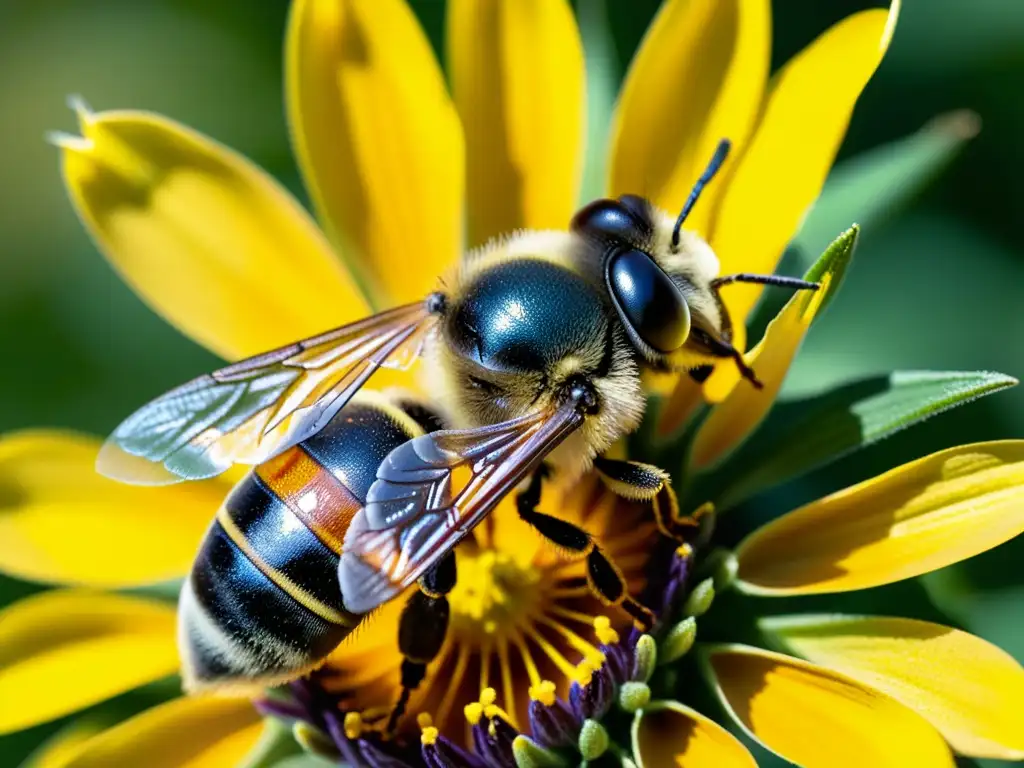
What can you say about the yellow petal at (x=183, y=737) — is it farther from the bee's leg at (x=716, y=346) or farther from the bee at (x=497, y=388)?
the bee's leg at (x=716, y=346)

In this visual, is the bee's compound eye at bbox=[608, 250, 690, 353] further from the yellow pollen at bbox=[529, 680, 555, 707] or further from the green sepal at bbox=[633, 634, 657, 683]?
the yellow pollen at bbox=[529, 680, 555, 707]

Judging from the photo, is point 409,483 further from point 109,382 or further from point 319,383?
point 109,382

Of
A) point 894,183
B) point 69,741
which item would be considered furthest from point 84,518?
point 894,183

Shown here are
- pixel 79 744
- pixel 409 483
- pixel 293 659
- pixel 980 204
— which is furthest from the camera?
pixel 980 204

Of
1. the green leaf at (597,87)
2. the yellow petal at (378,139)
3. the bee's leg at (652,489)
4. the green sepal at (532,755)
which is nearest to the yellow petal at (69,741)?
the green sepal at (532,755)

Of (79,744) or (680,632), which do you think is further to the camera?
(79,744)

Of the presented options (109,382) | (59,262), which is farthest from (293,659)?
(59,262)
